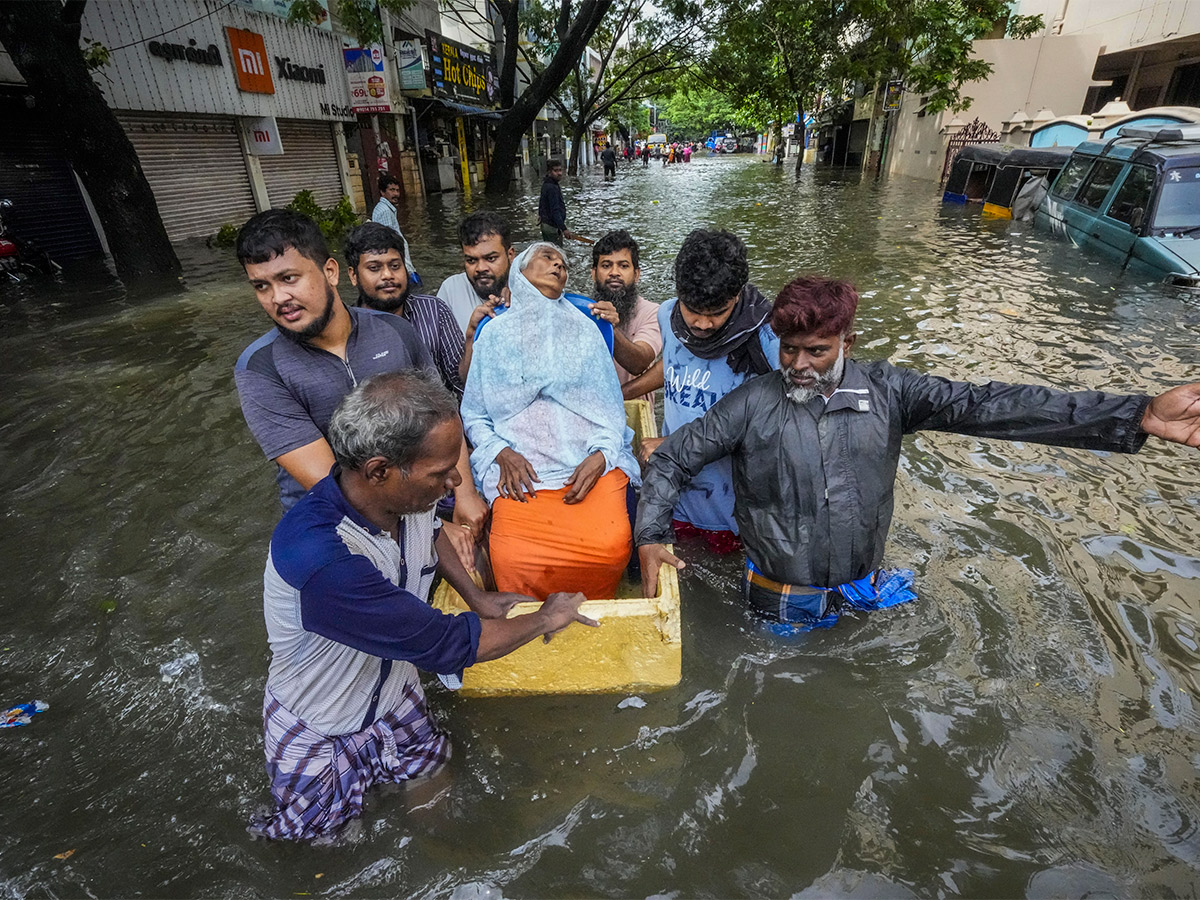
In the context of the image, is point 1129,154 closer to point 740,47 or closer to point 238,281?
point 238,281

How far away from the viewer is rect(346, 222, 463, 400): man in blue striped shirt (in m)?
3.63

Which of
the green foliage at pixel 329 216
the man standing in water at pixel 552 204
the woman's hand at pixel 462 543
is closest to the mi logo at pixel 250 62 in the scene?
the green foliage at pixel 329 216

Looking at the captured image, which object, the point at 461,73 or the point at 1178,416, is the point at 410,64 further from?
the point at 1178,416

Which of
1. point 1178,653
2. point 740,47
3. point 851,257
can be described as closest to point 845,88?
point 740,47

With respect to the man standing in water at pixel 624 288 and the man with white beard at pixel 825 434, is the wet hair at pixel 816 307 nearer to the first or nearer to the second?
the man with white beard at pixel 825 434

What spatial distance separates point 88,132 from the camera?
9.75 m

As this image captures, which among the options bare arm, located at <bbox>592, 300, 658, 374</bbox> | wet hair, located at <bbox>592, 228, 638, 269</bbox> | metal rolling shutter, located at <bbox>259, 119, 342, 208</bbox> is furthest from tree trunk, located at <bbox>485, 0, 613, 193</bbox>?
bare arm, located at <bbox>592, 300, 658, 374</bbox>

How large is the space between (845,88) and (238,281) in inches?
1520

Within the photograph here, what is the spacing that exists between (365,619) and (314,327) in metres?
1.34

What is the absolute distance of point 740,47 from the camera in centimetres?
2919

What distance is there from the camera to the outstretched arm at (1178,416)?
6.71 feet

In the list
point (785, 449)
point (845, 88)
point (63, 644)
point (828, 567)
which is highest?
point (845, 88)

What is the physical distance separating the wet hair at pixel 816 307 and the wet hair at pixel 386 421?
4.24ft

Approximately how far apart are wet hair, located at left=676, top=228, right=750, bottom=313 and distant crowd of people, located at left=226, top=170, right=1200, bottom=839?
1 cm
